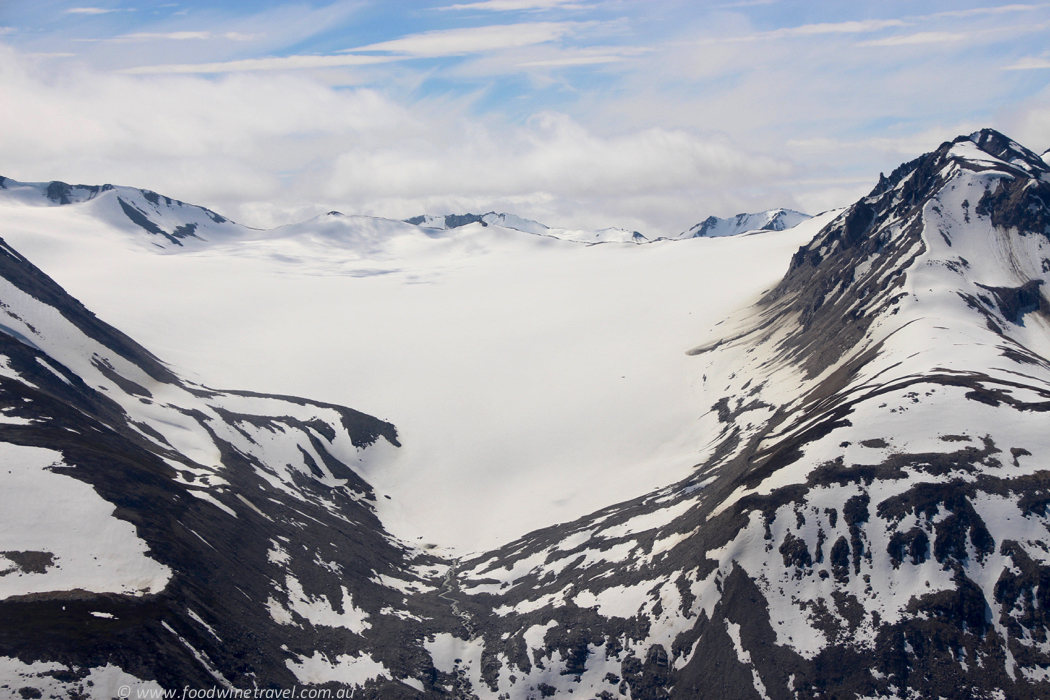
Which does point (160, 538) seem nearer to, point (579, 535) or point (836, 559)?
point (579, 535)

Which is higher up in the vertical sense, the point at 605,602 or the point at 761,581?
the point at 761,581

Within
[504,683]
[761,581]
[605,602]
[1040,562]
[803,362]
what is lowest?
[504,683]

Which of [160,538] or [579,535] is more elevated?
[160,538]

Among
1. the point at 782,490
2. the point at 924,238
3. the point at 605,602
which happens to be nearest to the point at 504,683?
the point at 605,602

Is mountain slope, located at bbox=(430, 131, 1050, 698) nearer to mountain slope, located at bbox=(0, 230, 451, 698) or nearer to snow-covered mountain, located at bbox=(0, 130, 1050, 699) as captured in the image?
snow-covered mountain, located at bbox=(0, 130, 1050, 699)

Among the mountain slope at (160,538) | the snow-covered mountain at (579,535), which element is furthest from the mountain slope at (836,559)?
the mountain slope at (160,538)

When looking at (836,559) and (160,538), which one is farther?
(836,559)

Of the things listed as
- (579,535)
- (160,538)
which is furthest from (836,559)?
(160,538)

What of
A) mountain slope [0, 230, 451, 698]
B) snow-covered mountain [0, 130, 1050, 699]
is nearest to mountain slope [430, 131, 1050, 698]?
snow-covered mountain [0, 130, 1050, 699]

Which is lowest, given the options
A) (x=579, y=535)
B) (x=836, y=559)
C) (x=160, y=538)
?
(x=579, y=535)

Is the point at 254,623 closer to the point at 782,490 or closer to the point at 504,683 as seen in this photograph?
the point at 504,683

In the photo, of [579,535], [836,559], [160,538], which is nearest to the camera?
[160,538]
